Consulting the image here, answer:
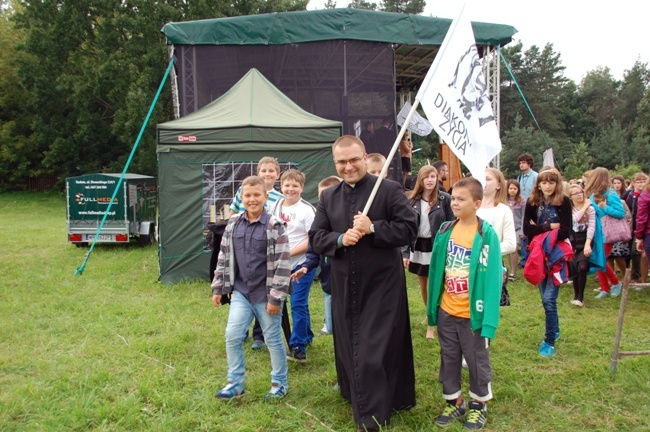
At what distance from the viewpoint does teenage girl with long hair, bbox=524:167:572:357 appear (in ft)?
16.2

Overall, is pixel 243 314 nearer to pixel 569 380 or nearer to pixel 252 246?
pixel 252 246

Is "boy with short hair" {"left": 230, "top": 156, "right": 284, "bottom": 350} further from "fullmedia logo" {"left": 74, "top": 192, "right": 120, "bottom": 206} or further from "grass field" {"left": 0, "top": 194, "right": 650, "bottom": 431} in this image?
"fullmedia logo" {"left": 74, "top": 192, "right": 120, "bottom": 206}

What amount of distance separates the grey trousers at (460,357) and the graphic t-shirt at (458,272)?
0.23 ft

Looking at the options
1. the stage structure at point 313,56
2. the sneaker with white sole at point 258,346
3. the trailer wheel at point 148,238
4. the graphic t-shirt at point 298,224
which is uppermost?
the stage structure at point 313,56

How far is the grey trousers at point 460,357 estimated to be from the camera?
3533 mm

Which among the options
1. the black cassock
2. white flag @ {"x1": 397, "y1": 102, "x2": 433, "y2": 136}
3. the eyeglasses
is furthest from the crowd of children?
white flag @ {"x1": 397, "y1": 102, "x2": 433, "y2": 136}

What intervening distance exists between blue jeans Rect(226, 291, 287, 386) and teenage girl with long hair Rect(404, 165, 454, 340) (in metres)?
2.09

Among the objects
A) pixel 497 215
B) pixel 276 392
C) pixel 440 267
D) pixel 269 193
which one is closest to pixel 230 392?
pixel 276 392

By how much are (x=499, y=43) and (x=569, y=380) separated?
10.2 meters

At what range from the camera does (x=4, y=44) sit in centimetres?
3406

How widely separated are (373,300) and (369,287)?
0.29 ft

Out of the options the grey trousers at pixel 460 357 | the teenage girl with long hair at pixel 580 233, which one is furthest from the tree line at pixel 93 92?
Answer: the grey trousers at pixel 460 357

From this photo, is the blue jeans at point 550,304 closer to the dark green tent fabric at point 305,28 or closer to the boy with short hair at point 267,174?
the boy with short hair at point 267,174

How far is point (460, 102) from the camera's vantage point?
3.69 m
